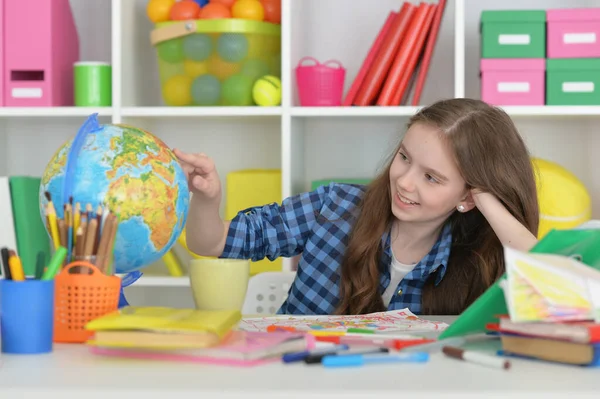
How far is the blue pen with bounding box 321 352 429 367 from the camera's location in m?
0.81

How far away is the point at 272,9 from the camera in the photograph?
2.49 metres

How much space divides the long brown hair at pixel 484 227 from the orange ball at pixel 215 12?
97cm

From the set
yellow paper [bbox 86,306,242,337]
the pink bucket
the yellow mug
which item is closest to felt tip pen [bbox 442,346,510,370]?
yellow paper [bbox 86,306,242,337]

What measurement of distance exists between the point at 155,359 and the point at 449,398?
1.02 ft

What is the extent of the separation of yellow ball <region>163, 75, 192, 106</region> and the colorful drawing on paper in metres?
1.41

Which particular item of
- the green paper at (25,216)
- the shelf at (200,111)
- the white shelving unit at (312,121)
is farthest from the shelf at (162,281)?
the shelf at (200,111)

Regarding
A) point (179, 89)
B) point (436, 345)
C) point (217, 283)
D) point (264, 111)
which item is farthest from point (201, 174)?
point (179, 89)

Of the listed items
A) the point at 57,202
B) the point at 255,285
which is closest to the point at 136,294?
the point at 255,285

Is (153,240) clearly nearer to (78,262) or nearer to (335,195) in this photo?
(78,262)

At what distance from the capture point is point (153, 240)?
112 cm

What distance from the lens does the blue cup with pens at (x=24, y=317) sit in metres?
0.89

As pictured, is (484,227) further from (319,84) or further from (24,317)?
(24,317)

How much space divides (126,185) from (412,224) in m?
0.81

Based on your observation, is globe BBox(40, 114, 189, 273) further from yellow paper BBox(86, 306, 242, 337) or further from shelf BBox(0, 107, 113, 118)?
shelf BBox(0, 107, 113, 118)
